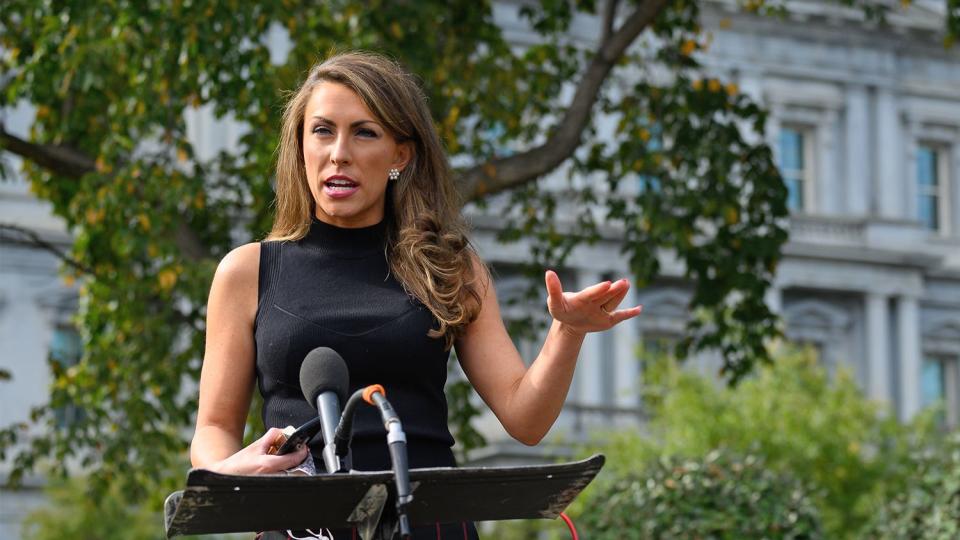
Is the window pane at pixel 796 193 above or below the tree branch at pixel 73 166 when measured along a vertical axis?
below

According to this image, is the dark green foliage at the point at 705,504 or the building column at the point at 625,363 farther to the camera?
the building column at the point at 625,363

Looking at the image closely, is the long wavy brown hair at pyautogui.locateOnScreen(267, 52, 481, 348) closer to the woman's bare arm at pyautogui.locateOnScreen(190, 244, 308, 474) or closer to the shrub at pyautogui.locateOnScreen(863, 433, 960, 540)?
the woman's bare arm at pyautogui.locateOnScreen(190, 244, 308, 474)

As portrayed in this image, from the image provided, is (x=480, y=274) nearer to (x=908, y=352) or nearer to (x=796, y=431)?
(x=796, y=431)

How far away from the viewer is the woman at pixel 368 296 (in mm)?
4000

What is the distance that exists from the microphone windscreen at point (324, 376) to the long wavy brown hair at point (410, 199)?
1.66 feet

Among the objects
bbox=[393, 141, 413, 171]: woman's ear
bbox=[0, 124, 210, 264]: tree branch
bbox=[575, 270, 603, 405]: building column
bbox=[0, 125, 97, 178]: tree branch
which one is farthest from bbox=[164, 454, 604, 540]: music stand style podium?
bbox=[575, 270, 603, 405]: building column

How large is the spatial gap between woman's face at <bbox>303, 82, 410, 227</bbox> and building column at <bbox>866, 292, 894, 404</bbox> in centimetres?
3738

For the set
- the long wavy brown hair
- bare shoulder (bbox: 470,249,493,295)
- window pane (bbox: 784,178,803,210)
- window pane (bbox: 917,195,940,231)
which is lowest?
window pane (bbox: 917,195,940,231)

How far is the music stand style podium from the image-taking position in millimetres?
3312

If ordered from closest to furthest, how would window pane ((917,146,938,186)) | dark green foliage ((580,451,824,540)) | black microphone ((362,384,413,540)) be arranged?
black microphone ((362,384,413,540)) → dark green foliage ((580,451,824,540)) → window pane ((917,146,938,186))

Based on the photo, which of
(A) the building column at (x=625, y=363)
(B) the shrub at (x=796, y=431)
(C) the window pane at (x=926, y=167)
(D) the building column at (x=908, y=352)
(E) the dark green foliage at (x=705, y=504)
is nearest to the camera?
(E) the dark green foliage at (x=705, y=504)

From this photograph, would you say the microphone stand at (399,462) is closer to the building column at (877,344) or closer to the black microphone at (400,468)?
the black microphone at (400,468)

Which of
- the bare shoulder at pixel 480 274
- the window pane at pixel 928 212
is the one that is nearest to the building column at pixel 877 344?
the window pane at pixel 928 212

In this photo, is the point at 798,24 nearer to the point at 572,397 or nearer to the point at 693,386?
the point at 572,397
